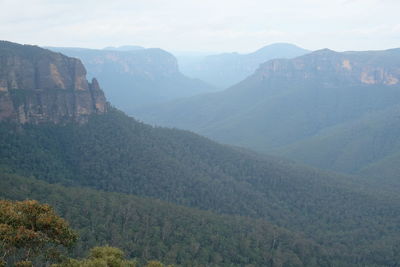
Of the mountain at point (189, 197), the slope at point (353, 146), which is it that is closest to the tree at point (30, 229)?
the mountain at point (189, 197)

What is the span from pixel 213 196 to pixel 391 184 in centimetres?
4784

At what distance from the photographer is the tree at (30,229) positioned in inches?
734

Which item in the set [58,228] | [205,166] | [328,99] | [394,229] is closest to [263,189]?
[205,166]

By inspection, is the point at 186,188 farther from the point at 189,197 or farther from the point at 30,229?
the point at 30,229

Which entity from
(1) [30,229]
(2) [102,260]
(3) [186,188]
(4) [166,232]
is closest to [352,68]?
(3) [186,188]

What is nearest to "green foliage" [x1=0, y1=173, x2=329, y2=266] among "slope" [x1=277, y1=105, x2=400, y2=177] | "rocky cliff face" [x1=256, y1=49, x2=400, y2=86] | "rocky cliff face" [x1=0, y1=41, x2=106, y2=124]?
"rocky cliff face" [x1=0, y1=41, x2=106, y2=124]

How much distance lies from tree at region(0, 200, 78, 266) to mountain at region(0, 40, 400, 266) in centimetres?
2040

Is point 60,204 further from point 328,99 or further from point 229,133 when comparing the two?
point 328,99

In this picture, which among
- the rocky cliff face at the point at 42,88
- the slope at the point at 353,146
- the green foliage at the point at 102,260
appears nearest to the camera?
the green foliage at the point at 102,260

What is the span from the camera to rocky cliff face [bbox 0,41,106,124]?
69000 millimetres

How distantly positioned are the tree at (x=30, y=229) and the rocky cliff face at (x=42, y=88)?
5116cm

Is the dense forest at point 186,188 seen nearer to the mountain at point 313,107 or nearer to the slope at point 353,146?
the slope at point 353,146

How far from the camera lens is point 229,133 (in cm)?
16200

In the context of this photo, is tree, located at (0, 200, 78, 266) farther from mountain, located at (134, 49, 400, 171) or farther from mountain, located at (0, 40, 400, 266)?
mountain, located at (134, 49, 400, 171)
